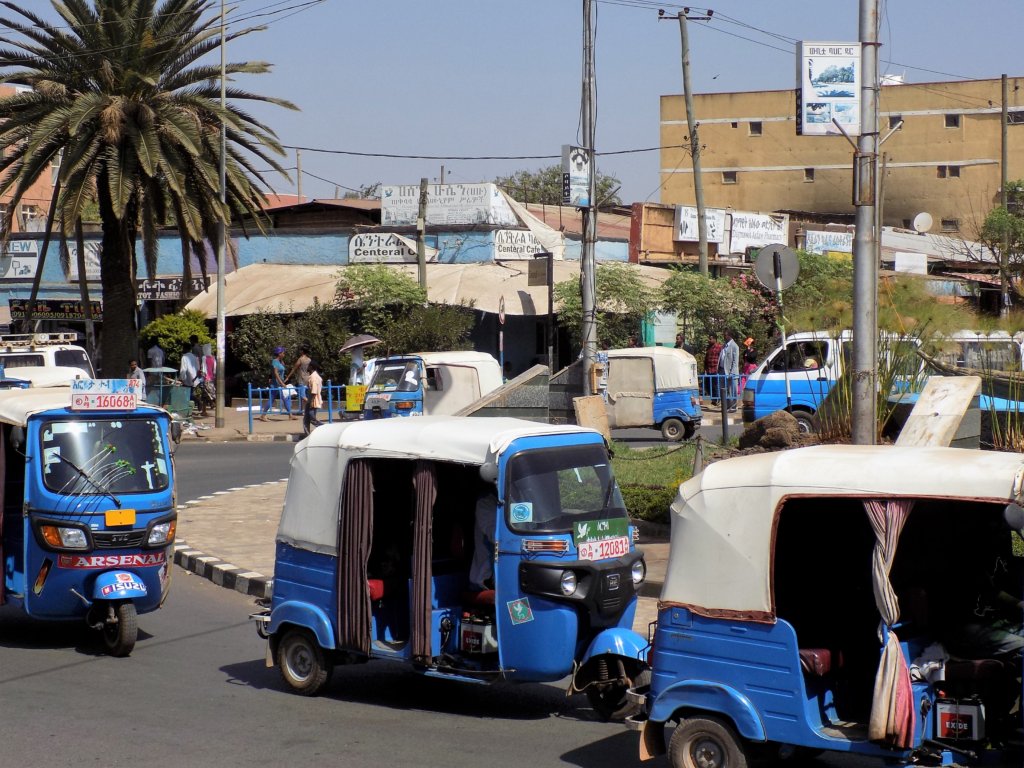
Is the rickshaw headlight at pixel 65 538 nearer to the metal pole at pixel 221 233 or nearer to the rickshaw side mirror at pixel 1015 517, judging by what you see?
the rickshaw side mirror at pixel 1015 517

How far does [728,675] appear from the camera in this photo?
580 centimetres

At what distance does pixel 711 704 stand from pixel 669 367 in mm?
17360

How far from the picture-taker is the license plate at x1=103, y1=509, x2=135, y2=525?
929 cm

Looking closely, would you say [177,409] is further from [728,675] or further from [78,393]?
[728,675]

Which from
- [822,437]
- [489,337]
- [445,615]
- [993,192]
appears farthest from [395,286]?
[993,192]

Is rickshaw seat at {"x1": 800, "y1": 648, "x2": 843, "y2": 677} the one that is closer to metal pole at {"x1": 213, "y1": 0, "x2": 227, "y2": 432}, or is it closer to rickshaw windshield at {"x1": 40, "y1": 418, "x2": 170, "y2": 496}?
rickshaw windshield at {"x1": 40, "y1": 418, "x2": 170, "y2": 496}

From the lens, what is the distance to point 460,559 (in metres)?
7.98

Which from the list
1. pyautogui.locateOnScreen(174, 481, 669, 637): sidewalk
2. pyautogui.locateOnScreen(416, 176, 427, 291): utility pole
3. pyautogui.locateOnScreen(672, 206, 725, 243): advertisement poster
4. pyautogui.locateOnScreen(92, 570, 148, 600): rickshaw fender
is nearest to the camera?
pyautogui.locateOnScreen(92, 570, 148, 600): rickshaw fender

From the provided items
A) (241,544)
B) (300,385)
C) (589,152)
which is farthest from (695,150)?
(241,544)

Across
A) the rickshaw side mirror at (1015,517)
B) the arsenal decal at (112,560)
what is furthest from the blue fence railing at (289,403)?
the rickshaw side mirror at (1015,517)

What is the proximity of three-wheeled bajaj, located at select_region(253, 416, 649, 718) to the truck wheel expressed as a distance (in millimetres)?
15055

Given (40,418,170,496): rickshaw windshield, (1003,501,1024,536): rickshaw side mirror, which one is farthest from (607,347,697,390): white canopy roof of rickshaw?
(1003,501,1024,536): rickshaw side mirror

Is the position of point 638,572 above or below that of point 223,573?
above

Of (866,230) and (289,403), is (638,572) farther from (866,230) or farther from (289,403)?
(289,403)
